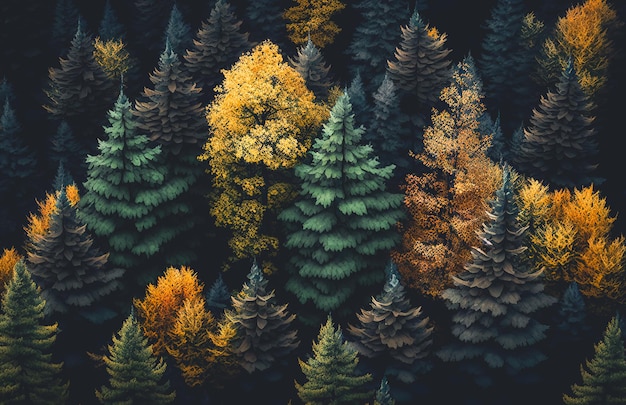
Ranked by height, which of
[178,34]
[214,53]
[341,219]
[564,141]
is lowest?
[341,219]

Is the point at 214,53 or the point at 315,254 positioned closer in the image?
the point at 315,254

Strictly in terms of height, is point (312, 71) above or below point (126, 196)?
above

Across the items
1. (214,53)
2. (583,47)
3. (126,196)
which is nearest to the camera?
(126,196)

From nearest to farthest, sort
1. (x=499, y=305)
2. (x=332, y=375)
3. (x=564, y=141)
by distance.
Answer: (x=332, y=375) → (x=499, y=305) → (x=564, y=141)

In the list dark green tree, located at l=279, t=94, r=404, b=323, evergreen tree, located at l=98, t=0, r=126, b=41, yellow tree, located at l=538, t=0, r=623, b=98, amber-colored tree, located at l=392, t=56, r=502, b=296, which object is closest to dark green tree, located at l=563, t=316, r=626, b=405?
amber-colored tree, located at l=392, t=56, r=502, b=296

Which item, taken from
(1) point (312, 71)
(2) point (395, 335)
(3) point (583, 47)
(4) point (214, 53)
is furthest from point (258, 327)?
(3) point (583, 47)

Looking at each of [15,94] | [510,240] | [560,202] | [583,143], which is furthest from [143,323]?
[15,94]

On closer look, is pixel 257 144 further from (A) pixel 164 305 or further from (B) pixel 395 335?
(B) pixel 395 335
